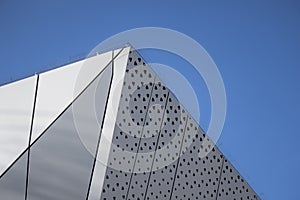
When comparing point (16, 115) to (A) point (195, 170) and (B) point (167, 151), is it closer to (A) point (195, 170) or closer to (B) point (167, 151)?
(B) point (167, 151)

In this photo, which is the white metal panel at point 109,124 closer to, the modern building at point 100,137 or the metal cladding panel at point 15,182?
the modern building at point 100,137

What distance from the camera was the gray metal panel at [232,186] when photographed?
3980mm

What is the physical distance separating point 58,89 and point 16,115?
36 centimetres

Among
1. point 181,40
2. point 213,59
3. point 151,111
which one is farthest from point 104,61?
point 213,59

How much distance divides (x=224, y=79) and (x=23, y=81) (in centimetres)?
231

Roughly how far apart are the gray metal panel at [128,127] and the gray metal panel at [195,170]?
21.4 inches

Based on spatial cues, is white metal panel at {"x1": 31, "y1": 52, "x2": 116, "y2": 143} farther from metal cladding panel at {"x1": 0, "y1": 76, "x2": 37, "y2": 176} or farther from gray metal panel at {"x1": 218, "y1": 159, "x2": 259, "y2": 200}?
gray metal panel at {"x1": 218, "y1": 159, "x2": 259, "y2": 200}

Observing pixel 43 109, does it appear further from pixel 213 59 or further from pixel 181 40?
pixel 213 59

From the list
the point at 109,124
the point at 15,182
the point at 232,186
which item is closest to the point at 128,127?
the point at 109,124

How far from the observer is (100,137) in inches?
125

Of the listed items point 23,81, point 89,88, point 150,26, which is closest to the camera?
point 23,81

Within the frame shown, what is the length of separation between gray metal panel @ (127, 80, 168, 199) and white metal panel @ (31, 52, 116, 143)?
680 mm

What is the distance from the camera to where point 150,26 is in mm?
4211

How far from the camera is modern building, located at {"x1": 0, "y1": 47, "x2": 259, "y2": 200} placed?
2932mm
